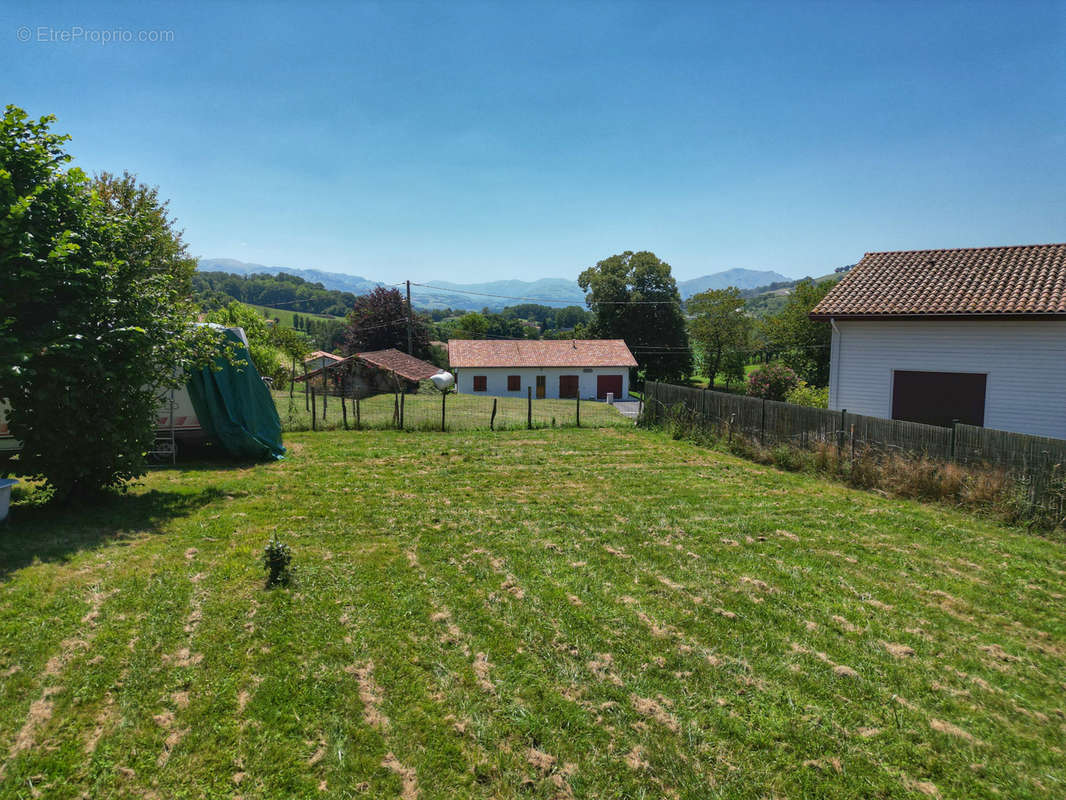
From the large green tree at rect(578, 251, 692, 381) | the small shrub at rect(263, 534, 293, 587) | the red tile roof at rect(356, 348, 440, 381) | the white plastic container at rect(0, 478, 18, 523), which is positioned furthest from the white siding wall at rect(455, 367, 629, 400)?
the small shrub at rect(263, 534, 293, 587)

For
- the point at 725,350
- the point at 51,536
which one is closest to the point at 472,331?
the point at 725,350

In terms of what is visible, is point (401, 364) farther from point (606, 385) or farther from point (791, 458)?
point (791, 458)

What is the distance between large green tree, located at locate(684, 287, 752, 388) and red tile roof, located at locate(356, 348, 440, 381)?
24.8m

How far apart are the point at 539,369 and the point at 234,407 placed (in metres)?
30.2

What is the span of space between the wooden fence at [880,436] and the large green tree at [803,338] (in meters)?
29.9

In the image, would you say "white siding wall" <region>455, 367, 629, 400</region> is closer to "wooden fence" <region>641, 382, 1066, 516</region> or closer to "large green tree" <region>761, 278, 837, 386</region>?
"large green tree" <region>761, 278, 837, 386</region>

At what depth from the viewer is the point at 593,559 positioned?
6.43 m

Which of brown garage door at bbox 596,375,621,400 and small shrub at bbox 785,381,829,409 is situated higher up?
small shrub at bbox 785,381,829,409

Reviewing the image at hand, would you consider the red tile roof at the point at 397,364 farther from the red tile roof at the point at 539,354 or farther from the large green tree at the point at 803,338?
the large green tree at the point at 803,338

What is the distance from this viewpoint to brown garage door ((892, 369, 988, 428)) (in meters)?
12.8

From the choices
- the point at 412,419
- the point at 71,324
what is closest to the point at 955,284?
the point at 412,419

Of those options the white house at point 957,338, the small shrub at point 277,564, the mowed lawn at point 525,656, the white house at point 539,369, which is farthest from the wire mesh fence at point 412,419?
the white house at point 539,369

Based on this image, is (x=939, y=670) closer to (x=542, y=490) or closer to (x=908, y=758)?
(x=908, y=758)

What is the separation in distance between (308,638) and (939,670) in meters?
5.10
